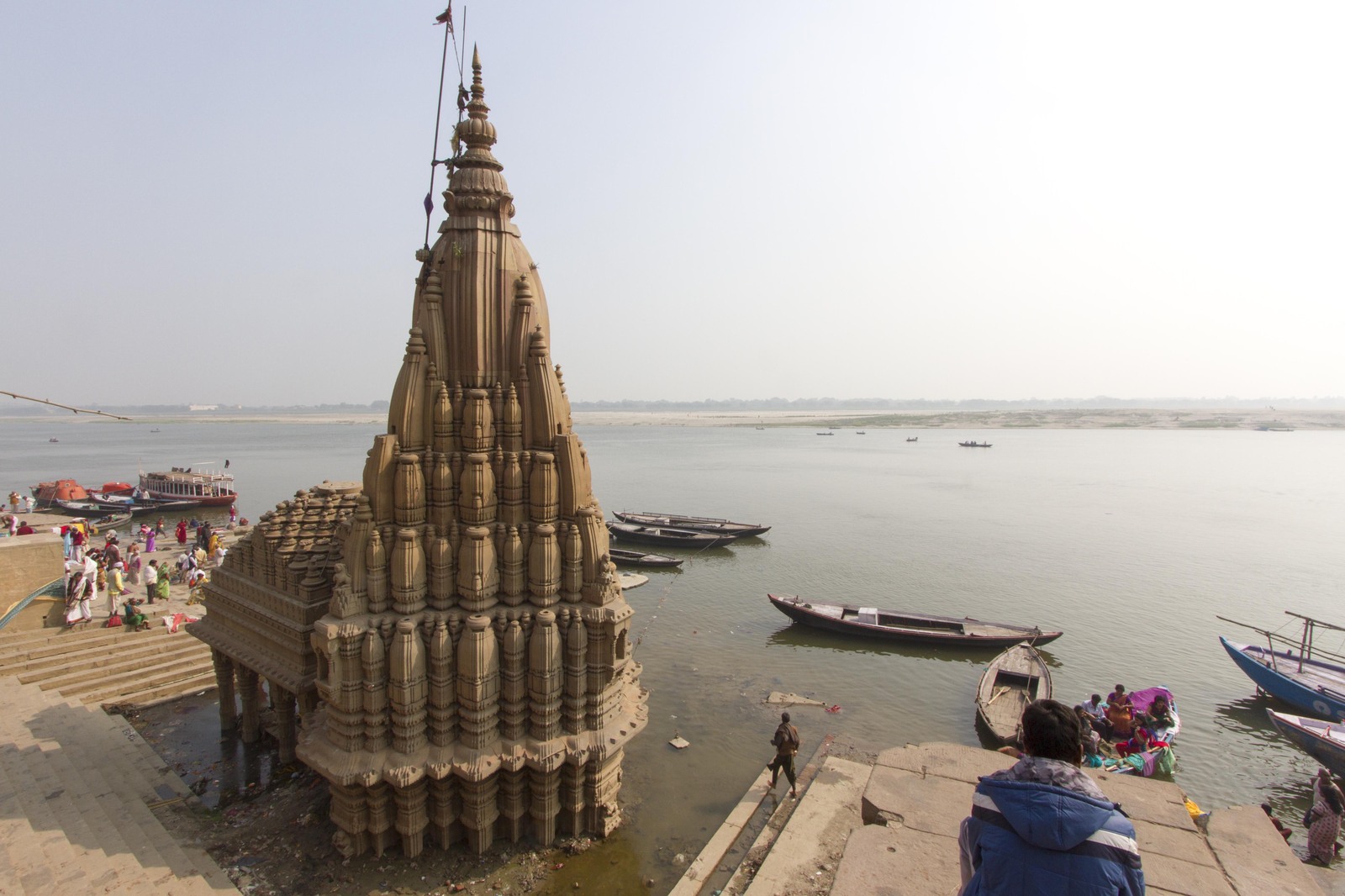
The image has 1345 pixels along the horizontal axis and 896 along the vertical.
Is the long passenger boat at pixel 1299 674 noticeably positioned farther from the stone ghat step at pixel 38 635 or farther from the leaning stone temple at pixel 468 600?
the stone ghat step at pixel 38 635

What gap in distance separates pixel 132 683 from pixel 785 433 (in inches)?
5356

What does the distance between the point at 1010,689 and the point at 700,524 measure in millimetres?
23433

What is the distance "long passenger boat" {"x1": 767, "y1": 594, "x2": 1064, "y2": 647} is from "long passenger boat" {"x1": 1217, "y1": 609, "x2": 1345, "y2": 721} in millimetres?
4671

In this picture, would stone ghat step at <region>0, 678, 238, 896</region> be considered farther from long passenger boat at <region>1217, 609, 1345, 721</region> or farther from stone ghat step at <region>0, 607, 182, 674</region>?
long passenger boat at <region>1217, 609, 1345, 721</region>

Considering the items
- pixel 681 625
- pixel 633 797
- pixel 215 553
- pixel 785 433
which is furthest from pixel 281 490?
pixel 785 433

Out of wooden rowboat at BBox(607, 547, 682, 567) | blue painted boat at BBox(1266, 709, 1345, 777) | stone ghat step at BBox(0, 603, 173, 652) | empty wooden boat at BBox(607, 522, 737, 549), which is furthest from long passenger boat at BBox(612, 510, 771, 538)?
stone ghat step at BBox(0, 603, 173, 652)

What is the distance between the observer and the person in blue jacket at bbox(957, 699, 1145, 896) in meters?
2.86

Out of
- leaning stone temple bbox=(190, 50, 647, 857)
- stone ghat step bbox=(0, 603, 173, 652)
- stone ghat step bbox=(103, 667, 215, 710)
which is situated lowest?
stone ghat step bbox=(103, 667, 215, 710)

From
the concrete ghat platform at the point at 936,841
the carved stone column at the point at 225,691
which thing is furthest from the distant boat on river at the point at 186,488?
the concrete ghat platform at the point at 936,841

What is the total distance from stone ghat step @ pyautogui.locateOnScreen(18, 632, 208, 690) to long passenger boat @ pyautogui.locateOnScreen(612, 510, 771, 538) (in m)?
24.8

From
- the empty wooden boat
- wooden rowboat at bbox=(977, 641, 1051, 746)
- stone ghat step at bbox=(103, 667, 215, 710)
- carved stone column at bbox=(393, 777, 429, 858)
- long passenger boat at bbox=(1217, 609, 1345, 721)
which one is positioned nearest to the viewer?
carved stone column at bbox=(393, 777, 429, 858)

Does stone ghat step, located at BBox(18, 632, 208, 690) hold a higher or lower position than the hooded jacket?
lower

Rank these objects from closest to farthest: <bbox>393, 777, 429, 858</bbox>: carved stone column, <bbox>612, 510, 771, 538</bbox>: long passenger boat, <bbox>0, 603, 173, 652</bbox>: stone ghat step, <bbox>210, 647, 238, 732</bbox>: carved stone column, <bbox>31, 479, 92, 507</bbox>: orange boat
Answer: <bbox>393, 777, 429, 858</bbox>: carved stone column → <bbox>210, 647, 238, 732</bbox>: carved stone column → <bbox>0, 603, 173, 652</bbox>: stone ghat step → <bbox>612, 510, 771, 538</bbox>: long passenger boat → <bbox>31, 479, 92, 507</bbox>: orange boat

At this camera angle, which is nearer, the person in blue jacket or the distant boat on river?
the person in blue jacket
